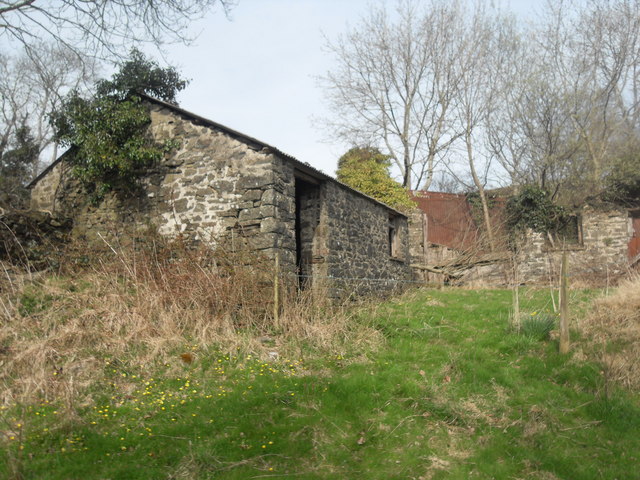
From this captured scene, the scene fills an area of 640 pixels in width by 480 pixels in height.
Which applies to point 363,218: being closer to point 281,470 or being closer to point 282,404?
point 282,404

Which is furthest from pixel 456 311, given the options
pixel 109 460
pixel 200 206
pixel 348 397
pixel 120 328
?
pixel 109 460

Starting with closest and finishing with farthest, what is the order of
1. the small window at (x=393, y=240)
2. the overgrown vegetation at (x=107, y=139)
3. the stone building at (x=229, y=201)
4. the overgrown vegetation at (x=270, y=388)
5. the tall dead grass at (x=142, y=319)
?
the overgrown vegetation at (x=270, y=388)
the tall dead grass at (x=142, y=319)
the stone building at (x=229, y=201)
the overgrown vegetation at (x=107, y=139)
the small window at (x=393, y=240)

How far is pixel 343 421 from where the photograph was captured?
5484 millimetres

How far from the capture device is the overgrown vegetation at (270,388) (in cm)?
466

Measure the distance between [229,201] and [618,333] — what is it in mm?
7157

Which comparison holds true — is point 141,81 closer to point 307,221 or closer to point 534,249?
point 307,221

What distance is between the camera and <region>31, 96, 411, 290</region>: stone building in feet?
32.0

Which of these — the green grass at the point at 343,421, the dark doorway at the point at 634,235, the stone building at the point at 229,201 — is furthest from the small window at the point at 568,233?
the green grass at the point at 343,421

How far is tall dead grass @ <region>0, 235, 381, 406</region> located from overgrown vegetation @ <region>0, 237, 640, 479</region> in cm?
3

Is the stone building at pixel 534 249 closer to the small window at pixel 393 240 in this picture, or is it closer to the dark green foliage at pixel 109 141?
the small window at pixel 393 240

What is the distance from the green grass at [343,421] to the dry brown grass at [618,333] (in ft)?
0.90

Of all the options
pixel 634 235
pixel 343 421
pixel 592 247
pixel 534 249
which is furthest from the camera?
pixel 534 249

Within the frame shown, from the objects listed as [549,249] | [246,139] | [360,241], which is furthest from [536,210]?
[246,139]

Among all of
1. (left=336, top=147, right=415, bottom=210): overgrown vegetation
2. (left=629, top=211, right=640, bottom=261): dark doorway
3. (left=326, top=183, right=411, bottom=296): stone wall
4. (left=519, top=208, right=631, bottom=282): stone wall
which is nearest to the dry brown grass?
(left=326, top=183, right=411, bottom=296): stone wall
